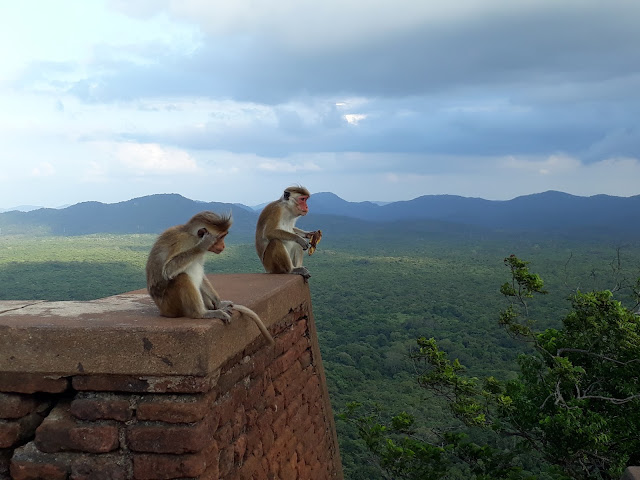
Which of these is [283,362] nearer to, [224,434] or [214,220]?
[224,434]

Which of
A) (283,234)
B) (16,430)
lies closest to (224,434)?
(16,430)

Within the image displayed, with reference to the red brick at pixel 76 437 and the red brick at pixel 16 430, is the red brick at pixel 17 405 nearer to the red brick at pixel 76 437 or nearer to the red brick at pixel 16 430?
the red brick at pixel 16 430

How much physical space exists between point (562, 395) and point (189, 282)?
727 centimetres

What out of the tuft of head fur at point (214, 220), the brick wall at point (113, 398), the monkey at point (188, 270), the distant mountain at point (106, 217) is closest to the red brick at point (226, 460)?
the brick wall at point (113, 398)

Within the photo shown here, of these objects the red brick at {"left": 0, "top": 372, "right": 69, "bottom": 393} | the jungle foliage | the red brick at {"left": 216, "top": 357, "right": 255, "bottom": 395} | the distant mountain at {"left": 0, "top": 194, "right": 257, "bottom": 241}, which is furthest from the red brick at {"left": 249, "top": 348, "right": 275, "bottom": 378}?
the distant mountain at {"left": 0, "top": 194, "right": 257, "bottom": 241}

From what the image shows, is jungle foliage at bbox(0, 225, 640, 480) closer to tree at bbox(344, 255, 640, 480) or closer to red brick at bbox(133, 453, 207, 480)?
tree at bbox(344, 255, 640, 480)

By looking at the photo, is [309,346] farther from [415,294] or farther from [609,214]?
[609,214]

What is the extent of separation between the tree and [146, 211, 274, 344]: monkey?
594cm

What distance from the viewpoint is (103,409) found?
246 centimetres

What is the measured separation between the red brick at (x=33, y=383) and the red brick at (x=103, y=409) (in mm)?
122

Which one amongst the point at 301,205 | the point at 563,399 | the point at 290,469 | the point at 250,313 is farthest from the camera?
the point at 563,399

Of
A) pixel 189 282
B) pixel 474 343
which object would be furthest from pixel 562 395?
pixel 474 343

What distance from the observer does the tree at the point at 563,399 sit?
7.64m

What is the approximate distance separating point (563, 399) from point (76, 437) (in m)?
7.23
